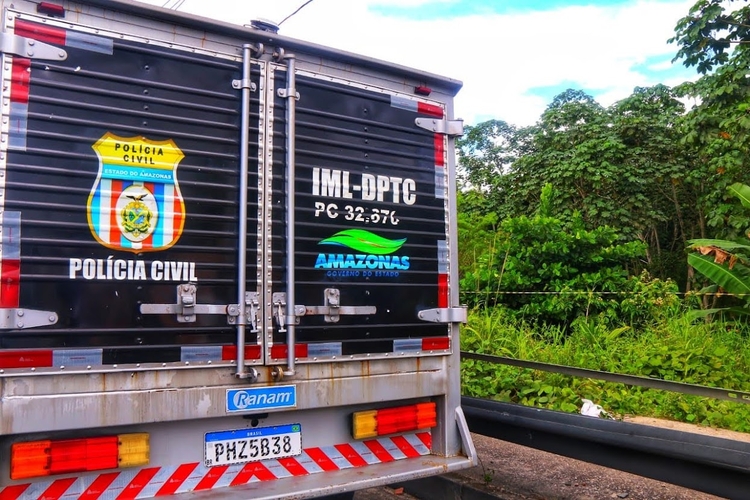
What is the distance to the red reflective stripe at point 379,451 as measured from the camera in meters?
3.65

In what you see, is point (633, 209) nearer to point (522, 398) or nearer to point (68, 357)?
point (522, 398)

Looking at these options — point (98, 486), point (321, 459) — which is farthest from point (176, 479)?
point (321, 459)

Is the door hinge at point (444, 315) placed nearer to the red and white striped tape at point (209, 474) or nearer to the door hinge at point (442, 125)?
the red and white striped tape at point (209, 474)

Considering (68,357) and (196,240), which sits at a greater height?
(196,240)

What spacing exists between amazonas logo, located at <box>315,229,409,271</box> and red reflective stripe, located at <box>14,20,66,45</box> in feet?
5.04

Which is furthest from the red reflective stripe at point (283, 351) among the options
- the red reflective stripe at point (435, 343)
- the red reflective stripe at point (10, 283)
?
the red reflective stripe at point (10, 283)

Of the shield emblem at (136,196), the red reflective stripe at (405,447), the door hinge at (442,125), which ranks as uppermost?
the door hinge at (442,125)

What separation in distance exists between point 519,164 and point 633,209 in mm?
3215

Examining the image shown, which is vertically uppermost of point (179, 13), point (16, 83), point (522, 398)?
point (179, 13)

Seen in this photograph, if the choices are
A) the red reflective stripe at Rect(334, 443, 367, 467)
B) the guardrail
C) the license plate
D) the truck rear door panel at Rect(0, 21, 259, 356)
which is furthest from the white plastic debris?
the truck rear door panel at Rect(0, 21, 259, 356)

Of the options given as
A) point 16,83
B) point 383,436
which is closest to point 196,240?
point 16,83

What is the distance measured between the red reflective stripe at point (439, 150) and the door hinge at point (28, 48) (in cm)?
211

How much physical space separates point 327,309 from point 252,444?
2.54 feet

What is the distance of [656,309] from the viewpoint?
8445mm
